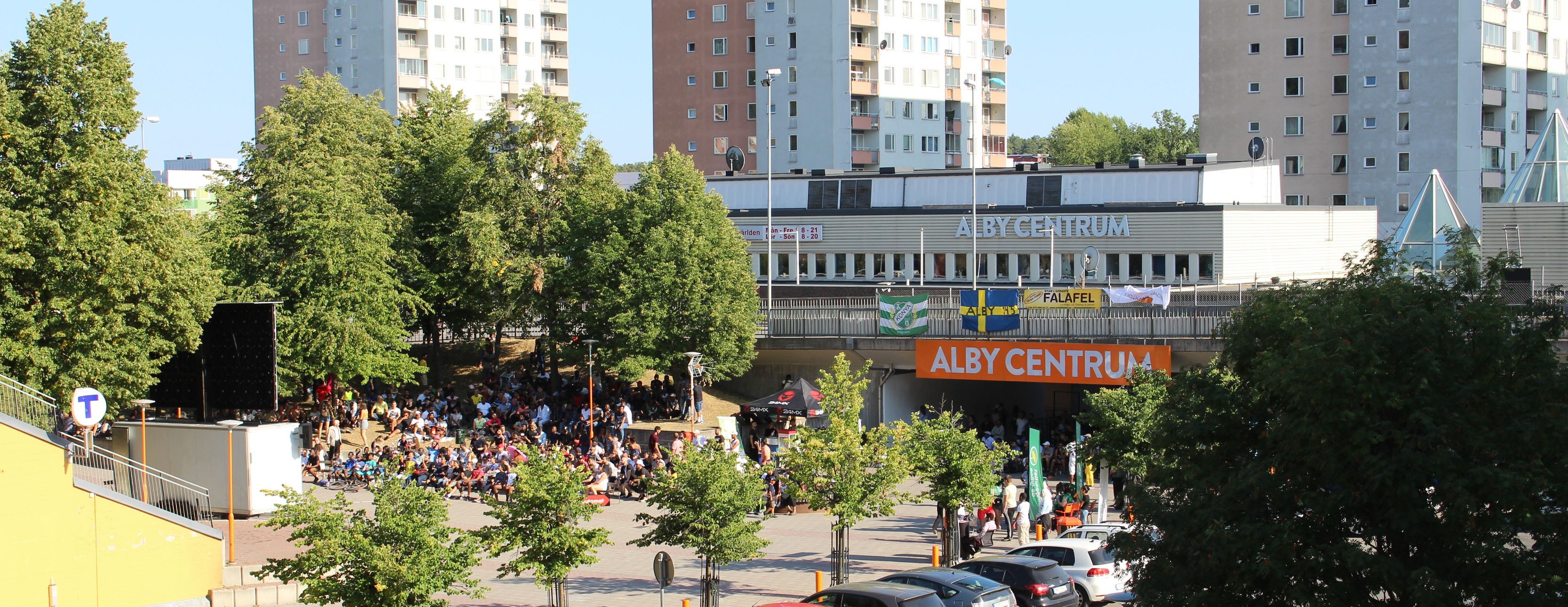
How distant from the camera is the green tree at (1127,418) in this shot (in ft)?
77.6

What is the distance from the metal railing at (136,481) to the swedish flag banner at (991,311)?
20.2 meters

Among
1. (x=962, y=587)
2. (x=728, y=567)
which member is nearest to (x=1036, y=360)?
(x=728, y=567)

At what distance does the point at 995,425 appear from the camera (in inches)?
1428

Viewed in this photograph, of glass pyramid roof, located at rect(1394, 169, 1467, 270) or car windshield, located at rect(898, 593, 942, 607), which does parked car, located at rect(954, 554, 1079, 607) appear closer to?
car windshield, located at rect(898, 593, 942, 607)

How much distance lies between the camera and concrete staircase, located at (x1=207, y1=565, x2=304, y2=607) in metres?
22.8

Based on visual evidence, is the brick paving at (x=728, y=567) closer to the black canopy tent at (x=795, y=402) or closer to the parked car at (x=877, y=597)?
the parked car at (x=877, y=597)

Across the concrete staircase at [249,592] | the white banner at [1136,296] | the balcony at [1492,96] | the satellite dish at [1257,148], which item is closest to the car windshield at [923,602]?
the concrete staircase at [249,592]

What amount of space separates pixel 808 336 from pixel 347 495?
1475 centimetres

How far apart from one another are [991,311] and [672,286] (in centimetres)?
903

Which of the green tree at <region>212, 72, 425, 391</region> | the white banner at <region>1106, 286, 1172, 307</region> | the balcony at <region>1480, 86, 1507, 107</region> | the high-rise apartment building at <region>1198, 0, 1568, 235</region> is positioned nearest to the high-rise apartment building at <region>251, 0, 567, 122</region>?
the high-rise apartment building at <region>1198, 0, 1568, 235</region>

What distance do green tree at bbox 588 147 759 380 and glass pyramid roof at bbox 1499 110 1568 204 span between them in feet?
76.0

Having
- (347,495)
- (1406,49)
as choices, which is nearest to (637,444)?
(347,495)

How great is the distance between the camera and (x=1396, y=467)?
34.6 feet

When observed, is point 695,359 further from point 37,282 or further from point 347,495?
point 37,282
